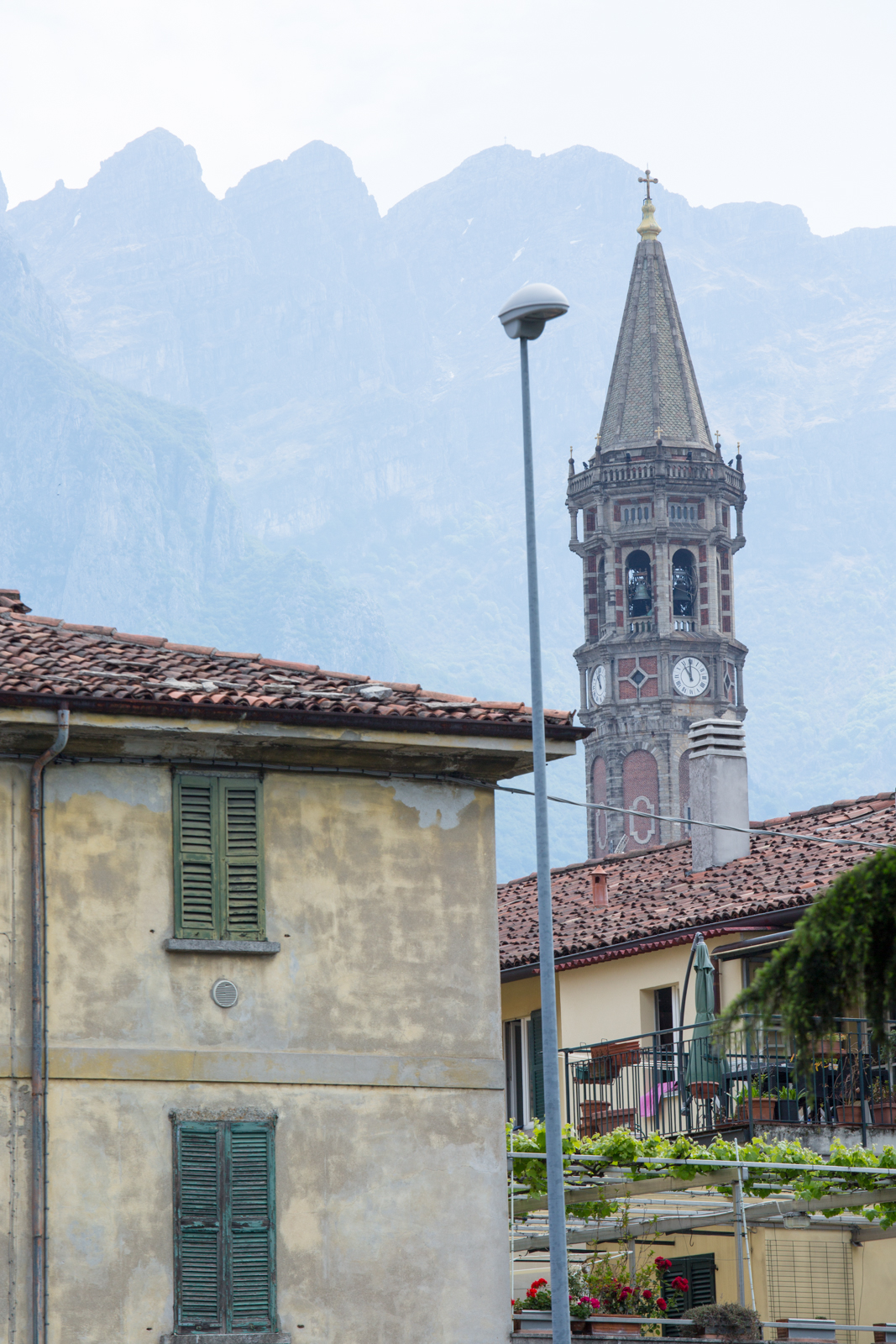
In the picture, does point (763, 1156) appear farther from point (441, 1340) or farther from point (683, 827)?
point (683, 827)

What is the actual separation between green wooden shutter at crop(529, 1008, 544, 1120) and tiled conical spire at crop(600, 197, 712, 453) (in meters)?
84.4

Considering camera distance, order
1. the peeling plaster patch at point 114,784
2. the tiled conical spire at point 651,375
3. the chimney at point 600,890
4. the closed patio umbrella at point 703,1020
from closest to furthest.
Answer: the peeling plaster patch at point 114,784, the closed patio umbrella at point 703,1020, the chimney at point 600,890, the tiled conical spire at point 651,375

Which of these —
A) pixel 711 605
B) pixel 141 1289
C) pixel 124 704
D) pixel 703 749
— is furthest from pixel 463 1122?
pixel 711 605

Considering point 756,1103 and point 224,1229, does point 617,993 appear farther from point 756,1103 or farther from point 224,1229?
point 224,1229

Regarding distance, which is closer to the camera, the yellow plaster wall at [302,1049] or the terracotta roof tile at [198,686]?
the yellow plaster wall at [302,1049]

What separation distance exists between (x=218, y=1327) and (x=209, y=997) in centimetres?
264

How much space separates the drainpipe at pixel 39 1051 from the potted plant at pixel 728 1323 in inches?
268

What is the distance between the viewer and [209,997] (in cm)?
1936

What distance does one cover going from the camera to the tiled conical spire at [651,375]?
374 ft

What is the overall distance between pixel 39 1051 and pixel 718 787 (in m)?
19.4

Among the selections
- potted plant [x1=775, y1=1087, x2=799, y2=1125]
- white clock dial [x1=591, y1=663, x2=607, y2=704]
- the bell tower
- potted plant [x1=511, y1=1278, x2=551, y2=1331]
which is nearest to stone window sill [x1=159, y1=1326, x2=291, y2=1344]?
potted plant [x1=511, y1=1278, x2=551, y2=1331]

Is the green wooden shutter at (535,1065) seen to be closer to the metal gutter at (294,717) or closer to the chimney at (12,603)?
the chimney at (12,603)

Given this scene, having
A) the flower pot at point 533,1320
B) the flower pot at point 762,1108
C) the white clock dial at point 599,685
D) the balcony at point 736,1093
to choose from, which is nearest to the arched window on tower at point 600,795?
the white clock dial at point 599,685

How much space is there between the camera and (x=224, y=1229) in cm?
1903
